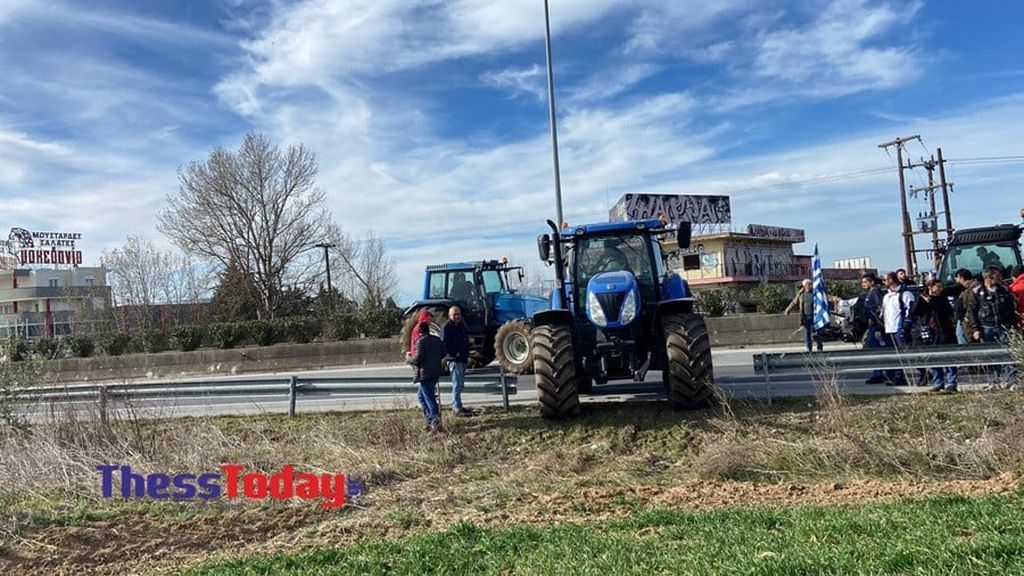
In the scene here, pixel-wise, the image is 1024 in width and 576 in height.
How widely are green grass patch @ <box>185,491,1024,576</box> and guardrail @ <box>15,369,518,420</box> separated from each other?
18.4ft

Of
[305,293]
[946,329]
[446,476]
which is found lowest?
[446,476]

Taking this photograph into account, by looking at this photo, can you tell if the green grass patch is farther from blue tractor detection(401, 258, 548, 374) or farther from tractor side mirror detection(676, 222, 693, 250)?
blue tractor detection(401, 258, 548, 374)

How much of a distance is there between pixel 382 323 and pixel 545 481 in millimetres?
20072

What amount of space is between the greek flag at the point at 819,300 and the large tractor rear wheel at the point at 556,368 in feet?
24.6

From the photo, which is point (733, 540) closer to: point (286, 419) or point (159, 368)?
point (286, 419)

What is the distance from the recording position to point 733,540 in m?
4.73

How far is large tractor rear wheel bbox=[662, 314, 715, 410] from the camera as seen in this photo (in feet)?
30.3

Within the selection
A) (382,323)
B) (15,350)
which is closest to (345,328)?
(382,323)

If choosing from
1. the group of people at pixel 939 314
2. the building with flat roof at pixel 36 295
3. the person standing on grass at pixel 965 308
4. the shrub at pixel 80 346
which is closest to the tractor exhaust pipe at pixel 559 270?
the group of people at pixel 939 314

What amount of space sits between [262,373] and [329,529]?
20.8m

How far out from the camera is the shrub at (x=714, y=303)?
939 inches

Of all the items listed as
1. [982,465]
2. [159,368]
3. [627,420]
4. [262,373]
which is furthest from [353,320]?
[982,465]

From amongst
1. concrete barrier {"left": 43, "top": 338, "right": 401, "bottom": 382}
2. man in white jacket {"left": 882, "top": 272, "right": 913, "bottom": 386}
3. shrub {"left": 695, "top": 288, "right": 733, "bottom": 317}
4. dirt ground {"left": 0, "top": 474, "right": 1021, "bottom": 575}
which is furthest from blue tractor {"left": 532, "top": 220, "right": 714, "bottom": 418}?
concrete barrier {"left": 43, "top": 338, "right": 401, "bottom": 382}

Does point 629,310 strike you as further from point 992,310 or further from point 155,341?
point 155,341
